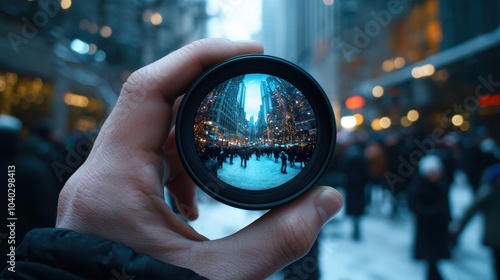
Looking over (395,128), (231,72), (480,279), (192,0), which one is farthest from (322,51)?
(231,72)

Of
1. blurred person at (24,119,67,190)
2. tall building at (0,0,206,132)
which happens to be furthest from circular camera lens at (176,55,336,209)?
tall building at (0,0,206,132)

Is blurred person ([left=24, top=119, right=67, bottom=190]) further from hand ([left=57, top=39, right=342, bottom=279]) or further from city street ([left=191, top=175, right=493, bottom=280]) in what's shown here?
hand ([left=57, top=39, right=342, bottom=279])

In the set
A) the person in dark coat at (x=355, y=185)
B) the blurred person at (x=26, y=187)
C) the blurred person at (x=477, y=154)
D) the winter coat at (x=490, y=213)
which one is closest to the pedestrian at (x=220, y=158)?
the blurred person at (x=26, y=187)

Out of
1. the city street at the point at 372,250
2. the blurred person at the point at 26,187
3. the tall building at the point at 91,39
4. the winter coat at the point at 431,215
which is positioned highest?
the tall building at the point at 91,39

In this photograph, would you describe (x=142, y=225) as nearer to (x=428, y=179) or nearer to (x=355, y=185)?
(x=428, y=179)

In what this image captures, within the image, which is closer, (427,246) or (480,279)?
(427,246)

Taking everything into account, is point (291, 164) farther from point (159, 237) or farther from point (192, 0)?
point (192, 0)

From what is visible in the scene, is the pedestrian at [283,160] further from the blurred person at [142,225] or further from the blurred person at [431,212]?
the blurred person at [431,212]
